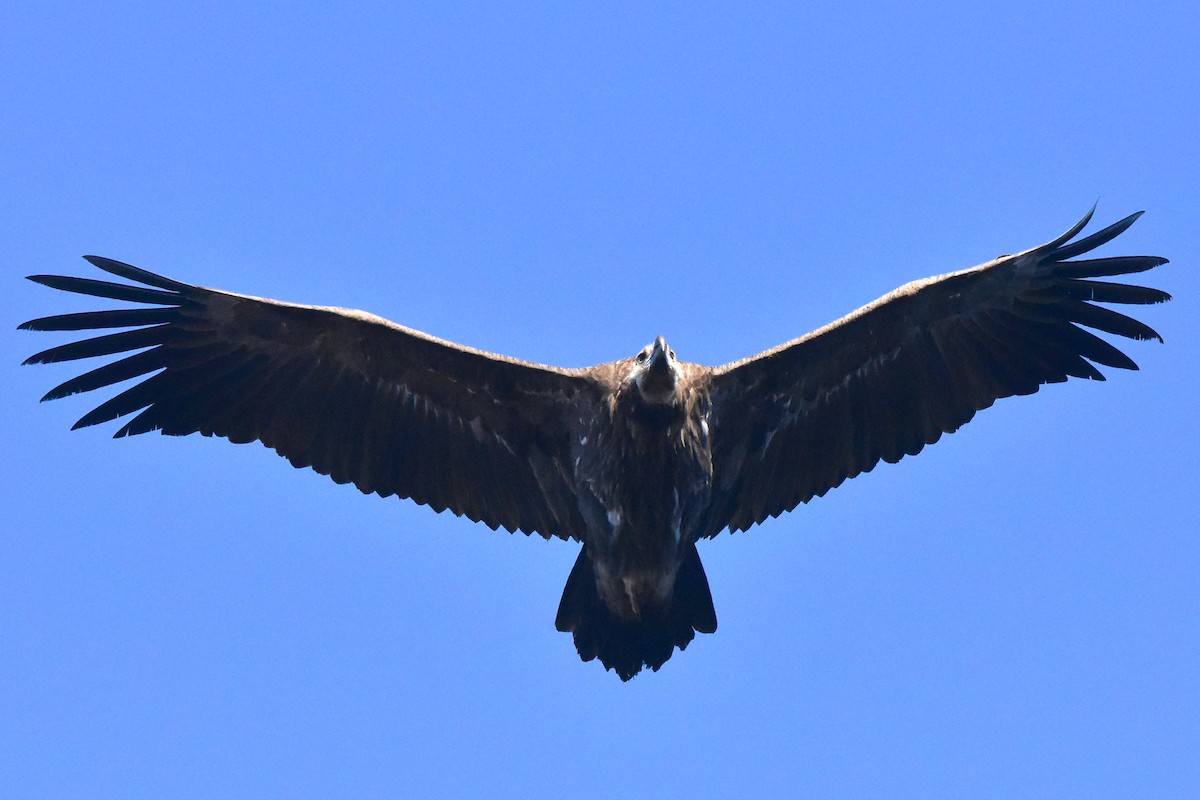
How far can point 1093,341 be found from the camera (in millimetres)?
13234

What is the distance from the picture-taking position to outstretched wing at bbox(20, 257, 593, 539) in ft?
42.4

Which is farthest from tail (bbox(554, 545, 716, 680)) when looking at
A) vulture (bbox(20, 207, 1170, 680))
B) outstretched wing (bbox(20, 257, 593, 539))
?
outstretched wing (bbox(20, 257, 593, 539))

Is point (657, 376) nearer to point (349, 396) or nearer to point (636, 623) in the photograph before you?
point (636, 623)

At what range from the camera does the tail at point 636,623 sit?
12.8 m

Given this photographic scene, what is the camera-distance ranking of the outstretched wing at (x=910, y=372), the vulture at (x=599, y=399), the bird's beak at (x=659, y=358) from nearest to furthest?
the bird's beak at (x=659, y=358) → the vulture at (x=599, y=399) → the outstretched wing at (x=910, y=372)

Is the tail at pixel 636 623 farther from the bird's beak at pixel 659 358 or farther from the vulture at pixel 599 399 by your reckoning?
the bird's beak at pixel 659 358

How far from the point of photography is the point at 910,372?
13305mm

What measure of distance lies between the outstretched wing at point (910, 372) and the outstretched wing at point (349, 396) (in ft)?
4.59

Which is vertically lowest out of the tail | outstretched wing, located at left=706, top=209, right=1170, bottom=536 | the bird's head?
the tail

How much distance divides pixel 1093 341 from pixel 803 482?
2464mm

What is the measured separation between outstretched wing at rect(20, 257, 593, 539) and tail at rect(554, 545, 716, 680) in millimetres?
613

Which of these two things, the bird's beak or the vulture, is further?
the vulture

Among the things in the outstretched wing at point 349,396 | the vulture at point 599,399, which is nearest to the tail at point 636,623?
the vulture at point 599,399

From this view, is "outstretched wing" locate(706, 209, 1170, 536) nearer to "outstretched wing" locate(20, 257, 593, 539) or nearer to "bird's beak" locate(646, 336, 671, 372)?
"bird's beak" locate(646, 336, 671, 372)
